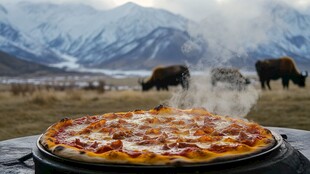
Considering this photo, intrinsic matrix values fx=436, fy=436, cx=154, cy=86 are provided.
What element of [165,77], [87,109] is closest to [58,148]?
[87,109]

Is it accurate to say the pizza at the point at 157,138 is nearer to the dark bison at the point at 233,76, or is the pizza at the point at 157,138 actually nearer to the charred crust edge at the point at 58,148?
the charred crust edge at the point at 58,148

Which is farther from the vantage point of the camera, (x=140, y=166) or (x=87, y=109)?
(x=87, y=109)

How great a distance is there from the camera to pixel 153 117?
4238mm

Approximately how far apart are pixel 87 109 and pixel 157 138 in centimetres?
1299

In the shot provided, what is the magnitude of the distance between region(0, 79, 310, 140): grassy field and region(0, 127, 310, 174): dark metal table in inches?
235

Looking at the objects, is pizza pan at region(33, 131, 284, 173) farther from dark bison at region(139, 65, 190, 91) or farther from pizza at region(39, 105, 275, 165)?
dark bison at region(139, 65, 190, 91)

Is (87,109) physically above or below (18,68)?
above

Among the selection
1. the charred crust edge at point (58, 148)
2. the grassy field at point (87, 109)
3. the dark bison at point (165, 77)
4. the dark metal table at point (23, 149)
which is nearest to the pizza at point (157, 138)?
the charred crust edge at point (58, 148)

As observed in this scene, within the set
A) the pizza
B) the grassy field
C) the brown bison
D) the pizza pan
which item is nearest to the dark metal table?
the pizza

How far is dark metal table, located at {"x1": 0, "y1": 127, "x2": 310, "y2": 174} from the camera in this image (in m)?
4.14

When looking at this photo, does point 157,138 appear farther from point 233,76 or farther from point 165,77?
point 165,77

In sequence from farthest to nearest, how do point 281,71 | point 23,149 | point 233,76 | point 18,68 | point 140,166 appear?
point 18,68
point 281,71
point 233,76
point 23,149
point 140,166

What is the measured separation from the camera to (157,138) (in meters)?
3.37

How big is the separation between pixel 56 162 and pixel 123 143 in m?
0.52
